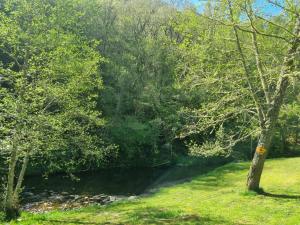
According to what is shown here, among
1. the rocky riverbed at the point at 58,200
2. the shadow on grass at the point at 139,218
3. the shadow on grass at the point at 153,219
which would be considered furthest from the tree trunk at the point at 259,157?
the rocky riverbed at the point at 58,200

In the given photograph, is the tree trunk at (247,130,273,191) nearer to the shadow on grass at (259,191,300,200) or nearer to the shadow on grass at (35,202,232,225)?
the shadow on grass at (259,191,300,200)

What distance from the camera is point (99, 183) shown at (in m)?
37.1

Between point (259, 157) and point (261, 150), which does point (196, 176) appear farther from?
point (261, 150)

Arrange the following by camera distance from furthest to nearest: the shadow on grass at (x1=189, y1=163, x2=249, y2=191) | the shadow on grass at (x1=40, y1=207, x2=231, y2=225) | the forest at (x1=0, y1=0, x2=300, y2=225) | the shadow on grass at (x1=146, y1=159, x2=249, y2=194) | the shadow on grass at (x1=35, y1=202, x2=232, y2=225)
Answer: the shadow on grass at (x1=146, y1=159, x2=249, y2=194) → the shadow on grass at (x1=189, y1=163, x2=249, y2=191) → the forest at (x1=0, y1=0, x2=300, y2=225) → the shadow on grass at (x1=35, y1=202, x2=232, y2=225) → the shadow on grass at (x1=40, y1=207, x2=231, y2=225)

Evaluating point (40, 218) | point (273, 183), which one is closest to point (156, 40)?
point (273, 183)

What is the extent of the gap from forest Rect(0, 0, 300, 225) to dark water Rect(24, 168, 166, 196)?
133mm

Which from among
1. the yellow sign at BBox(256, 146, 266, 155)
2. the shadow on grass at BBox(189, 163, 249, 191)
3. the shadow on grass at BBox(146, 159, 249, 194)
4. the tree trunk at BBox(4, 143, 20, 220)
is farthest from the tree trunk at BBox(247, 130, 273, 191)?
the tree trunk at BBox(4, 143, 20, 220)

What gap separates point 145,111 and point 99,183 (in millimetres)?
20695

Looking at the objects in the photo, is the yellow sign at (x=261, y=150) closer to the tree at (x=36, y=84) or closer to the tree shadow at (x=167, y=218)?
the tree shadow at (x=167, y=218)

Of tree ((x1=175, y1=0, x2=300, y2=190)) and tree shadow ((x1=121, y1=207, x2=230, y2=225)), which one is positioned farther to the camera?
tree ((x1=175, y1=0, x2=300, y2=190))

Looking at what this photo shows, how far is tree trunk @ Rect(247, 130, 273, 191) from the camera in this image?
21.0m

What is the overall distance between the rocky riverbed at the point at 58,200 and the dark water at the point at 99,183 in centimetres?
114

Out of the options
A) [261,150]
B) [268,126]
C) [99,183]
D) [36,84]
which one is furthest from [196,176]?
[36,84]

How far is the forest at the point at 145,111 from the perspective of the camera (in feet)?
59.3
